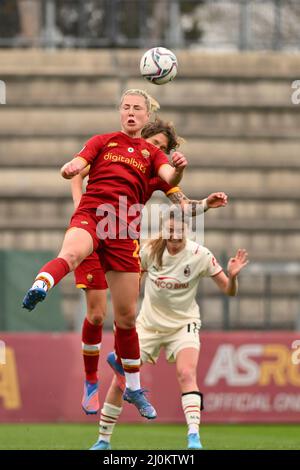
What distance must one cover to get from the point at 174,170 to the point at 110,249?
73 centimetres

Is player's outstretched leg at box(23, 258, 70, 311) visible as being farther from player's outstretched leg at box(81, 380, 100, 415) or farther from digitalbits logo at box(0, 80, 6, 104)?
digitalbits logo at box(0, 80, 6, 104)

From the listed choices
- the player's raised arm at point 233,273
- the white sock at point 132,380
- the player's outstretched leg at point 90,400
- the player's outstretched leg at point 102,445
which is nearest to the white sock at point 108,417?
the player's outstretched leg at point 102,445

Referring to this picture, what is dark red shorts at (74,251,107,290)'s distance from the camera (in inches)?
410

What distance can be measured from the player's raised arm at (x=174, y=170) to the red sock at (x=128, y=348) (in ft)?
3.75

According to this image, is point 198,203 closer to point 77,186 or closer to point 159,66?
point 77,186

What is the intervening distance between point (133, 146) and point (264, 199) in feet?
35.7

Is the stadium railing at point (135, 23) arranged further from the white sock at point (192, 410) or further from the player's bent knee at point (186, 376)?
the white sock at point (192, 410)

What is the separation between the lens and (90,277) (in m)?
10.4

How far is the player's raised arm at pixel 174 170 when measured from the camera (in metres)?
9.34

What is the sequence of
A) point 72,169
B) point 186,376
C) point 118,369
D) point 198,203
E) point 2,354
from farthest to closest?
point 2,354 → point 186,376 → point 118,369 → point 198,203 → point 72,169

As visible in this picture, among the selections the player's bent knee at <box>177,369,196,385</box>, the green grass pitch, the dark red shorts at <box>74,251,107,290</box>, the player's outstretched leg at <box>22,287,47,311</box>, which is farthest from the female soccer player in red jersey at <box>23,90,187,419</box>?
the green grass pitch

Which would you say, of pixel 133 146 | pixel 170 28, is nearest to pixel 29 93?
pixel 170 28

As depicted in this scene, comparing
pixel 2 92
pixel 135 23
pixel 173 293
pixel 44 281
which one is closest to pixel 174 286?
pixel 173 293

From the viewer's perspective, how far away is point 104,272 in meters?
9.92
